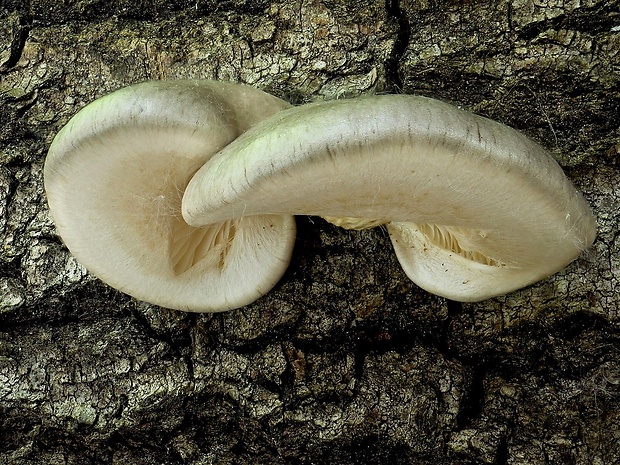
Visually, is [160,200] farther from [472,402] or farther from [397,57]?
[472,402]

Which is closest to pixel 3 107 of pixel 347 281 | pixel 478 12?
pixel 347 281

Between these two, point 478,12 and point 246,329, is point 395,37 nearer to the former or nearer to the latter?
point 478,12

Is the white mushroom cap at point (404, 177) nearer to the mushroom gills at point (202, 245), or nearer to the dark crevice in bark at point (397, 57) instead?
the mushroom gills at point (202, 245)

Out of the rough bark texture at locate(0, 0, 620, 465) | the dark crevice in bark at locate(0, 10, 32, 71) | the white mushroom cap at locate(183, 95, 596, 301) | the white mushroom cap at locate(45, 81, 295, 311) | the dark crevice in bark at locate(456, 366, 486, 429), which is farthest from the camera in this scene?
the dark crevice in bark at locate(0, 10, 32, 71)

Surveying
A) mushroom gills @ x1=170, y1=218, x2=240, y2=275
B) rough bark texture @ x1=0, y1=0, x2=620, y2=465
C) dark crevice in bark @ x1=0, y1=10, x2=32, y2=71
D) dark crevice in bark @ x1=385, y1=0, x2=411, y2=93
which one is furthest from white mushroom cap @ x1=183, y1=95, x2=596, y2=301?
dark crevice in bark @ x1=0, y1=10, x2=32, y2=71

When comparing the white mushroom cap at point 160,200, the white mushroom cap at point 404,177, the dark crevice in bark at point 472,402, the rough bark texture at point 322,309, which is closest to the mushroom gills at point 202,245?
the white mushroom cap at point 160,200

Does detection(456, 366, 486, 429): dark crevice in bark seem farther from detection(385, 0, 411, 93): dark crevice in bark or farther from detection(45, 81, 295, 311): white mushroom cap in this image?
detection(385, 0, 411, 93): dark crevice in bark
